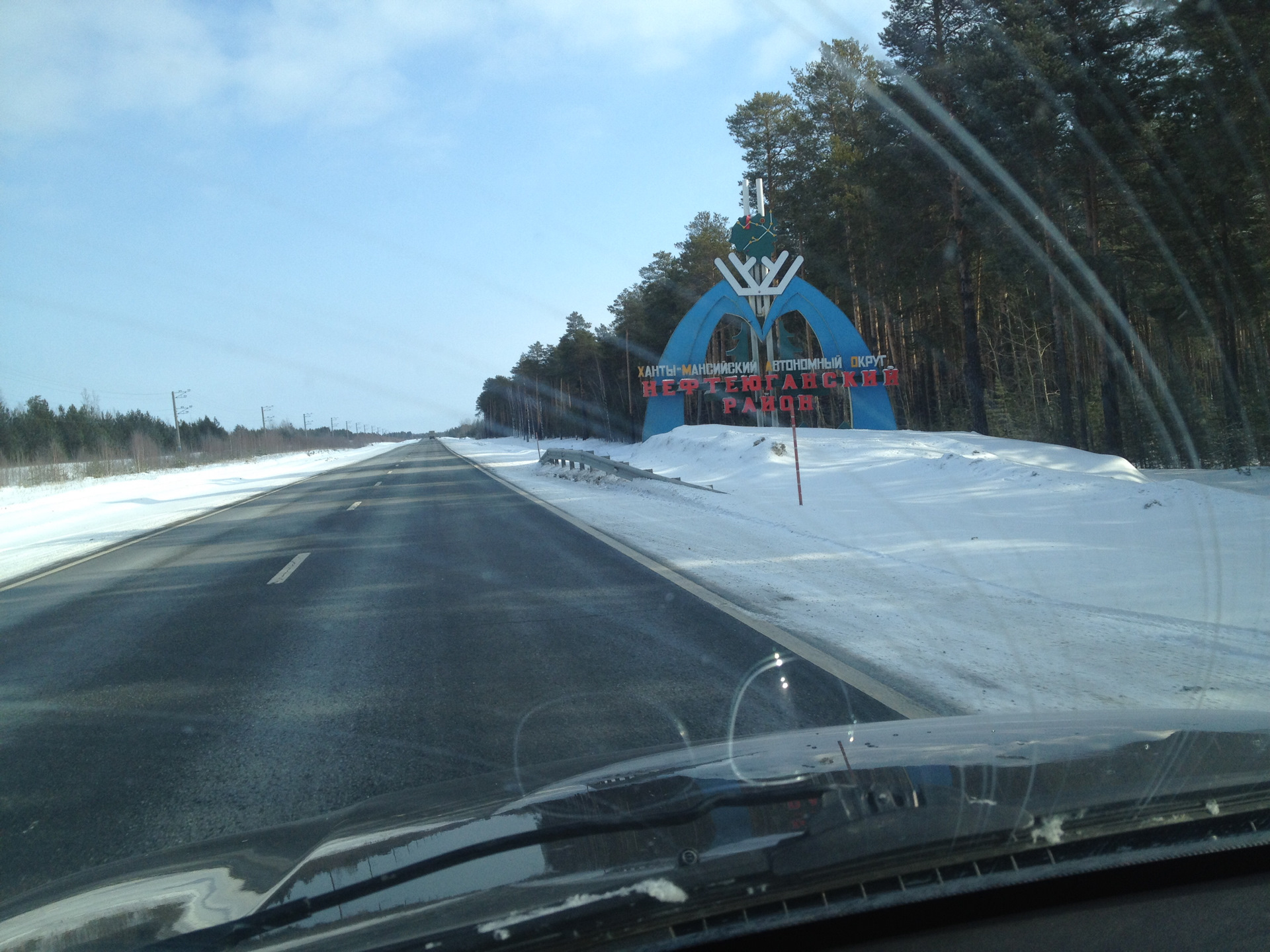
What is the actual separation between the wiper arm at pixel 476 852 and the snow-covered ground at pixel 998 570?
7.53 feet

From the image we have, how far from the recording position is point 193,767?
438cm

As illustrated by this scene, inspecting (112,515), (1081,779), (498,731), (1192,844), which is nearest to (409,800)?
(498,731)

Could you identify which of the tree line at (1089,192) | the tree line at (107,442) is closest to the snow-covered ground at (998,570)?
the tree line at (1089,192)

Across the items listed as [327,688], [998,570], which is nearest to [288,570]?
[327,688]

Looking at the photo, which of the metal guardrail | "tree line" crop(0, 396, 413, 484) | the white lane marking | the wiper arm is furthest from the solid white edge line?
"tree line" crop(0, 396, 413, 484)

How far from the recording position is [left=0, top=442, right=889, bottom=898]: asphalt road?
400 centimetres

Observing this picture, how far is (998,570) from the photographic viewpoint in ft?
28.5

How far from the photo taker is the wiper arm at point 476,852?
2090 mm

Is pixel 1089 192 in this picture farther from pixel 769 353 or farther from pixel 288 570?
pixel 288 570

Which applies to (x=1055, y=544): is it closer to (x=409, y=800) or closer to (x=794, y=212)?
(x=409, y=800)

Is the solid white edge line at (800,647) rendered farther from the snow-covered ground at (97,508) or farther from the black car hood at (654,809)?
the snow-covered ground at (97,508)

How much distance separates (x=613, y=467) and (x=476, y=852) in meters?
20.1

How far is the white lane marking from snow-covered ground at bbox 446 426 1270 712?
4444 mm

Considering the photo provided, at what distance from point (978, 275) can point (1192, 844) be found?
37.7 metres
